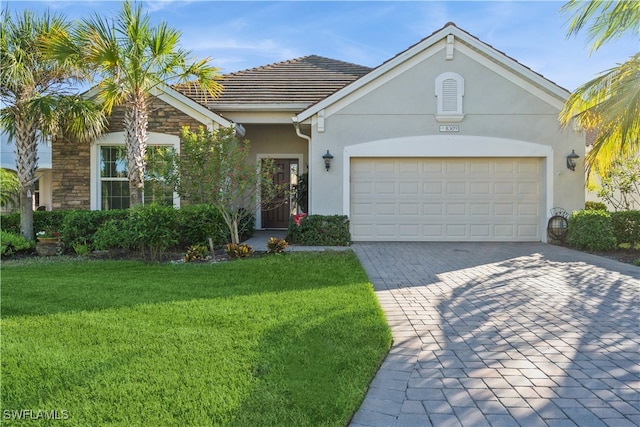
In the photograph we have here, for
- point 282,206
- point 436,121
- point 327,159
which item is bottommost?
point 282,206

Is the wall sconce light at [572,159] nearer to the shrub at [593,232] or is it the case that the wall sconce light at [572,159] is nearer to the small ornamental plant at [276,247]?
the shrub at [593,232]

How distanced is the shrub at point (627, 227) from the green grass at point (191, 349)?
7924mm

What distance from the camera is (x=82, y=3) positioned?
950cm

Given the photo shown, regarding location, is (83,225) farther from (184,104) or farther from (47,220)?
(184,104)

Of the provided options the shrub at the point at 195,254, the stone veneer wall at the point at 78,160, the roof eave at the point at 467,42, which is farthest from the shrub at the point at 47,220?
the roof eave at the point at 467,42

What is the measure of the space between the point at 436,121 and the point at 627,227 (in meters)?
5.59

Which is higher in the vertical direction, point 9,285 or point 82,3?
point 82,3

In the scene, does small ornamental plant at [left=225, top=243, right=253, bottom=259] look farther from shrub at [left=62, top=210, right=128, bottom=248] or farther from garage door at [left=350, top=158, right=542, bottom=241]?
garage door at [left=350, top=158, right=542, bottom=241]

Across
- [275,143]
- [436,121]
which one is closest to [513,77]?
[436,121]

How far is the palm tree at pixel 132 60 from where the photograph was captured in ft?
30.7

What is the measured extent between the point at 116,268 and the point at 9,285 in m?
1.83

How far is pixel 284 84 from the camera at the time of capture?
1409 cm

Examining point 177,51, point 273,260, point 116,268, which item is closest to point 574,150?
point 273,260

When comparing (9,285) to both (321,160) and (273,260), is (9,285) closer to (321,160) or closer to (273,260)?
(273,260)
